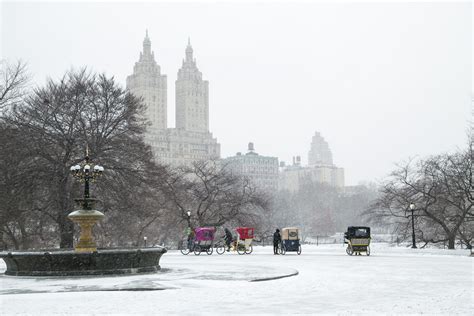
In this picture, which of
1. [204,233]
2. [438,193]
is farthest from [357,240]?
[438,193]

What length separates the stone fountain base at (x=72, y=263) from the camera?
70.9 feet

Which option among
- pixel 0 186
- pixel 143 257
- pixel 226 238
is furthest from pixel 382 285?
pixel 0 186

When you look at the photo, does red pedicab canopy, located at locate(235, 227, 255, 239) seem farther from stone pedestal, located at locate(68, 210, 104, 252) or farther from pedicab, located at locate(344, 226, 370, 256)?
stone pedestal, located at locate(68, 210, 104, 252)

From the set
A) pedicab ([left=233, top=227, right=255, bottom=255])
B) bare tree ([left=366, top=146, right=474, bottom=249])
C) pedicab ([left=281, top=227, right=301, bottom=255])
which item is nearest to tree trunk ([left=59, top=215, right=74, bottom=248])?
pedicab ([left=233, top=227, right=255, bottom=255])

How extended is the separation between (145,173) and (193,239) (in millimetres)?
5950

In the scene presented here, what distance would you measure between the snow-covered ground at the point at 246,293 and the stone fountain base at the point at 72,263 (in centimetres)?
81

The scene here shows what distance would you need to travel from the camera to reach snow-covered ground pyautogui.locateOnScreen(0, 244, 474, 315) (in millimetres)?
12672

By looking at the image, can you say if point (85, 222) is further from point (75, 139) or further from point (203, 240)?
point (75, 139)

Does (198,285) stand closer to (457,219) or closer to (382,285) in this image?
(382,285)

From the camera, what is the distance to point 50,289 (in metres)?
16.9

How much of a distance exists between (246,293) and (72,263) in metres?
8.92

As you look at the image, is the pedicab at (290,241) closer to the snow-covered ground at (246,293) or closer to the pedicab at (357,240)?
the pedicab at (357,240)

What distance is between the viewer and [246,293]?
15.4m

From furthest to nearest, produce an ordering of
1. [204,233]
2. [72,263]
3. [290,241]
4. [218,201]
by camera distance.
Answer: [218,201] < [204,233] < [290,241] < [72,263]
